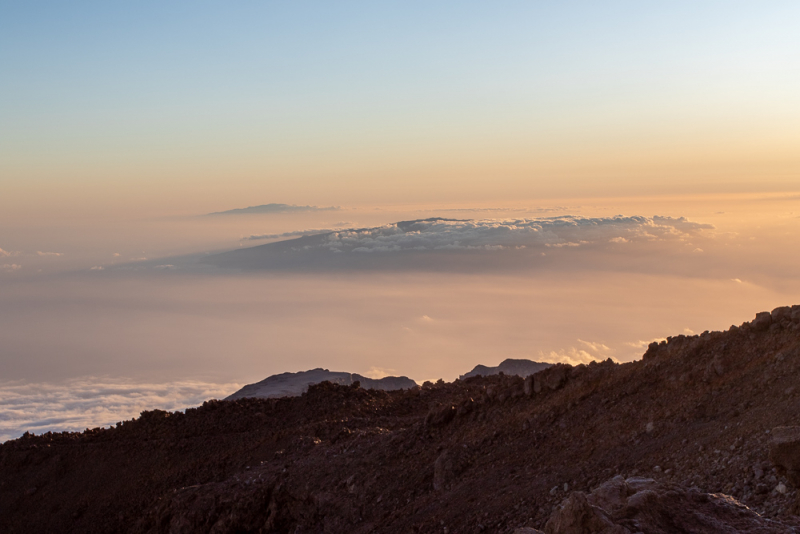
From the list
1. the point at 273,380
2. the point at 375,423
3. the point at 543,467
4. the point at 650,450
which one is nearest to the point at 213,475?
the point at 375,423

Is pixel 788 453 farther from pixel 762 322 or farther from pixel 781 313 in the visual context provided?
pixel 781 313

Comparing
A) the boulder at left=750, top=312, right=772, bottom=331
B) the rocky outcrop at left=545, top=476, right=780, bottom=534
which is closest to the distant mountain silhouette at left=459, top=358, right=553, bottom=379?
the boulder at left=750, top=312, right=772, bottom=331

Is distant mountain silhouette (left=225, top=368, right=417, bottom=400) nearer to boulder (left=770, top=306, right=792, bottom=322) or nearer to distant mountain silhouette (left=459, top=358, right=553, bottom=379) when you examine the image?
distant mountain silhouette (left=459, top=358, right=553, bottom=379)

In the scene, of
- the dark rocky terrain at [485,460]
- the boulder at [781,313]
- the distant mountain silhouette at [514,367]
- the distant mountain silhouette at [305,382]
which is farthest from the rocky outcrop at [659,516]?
the distant mountain silhouette at [305,382]

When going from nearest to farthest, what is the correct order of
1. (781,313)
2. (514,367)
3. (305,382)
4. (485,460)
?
(485,460)
(781,313)
(514,367)
(305,382)

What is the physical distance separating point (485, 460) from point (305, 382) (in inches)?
896

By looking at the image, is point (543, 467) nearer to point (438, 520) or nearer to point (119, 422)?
point (438, 520)

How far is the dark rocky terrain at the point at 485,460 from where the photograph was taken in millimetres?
6688

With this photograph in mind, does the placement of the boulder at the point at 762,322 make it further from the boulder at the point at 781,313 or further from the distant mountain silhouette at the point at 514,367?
the distant mountain silhouette at the point at 514,367

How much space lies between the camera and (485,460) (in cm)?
1046

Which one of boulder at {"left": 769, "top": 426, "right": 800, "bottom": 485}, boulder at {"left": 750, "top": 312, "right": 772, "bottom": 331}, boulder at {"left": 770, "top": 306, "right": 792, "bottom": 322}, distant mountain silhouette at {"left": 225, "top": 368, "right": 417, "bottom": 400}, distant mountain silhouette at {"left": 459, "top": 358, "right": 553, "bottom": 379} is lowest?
distant mountain silhouette at {"left": 225, "top": 368, "right": 417, "bottom": 400}

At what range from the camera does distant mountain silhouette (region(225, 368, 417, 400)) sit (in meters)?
29.6

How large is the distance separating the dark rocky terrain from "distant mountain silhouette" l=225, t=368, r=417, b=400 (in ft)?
42.2

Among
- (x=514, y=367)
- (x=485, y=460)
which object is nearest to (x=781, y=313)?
(x=485, y=460)
